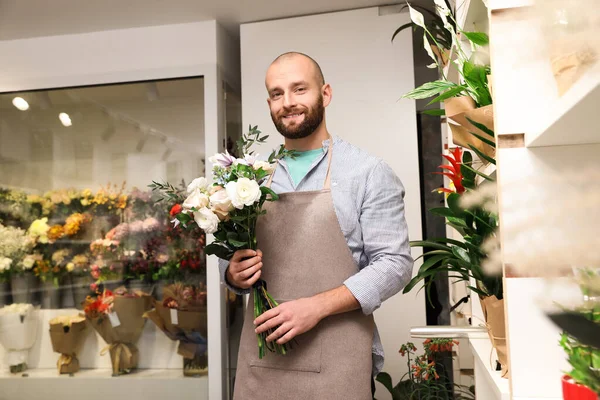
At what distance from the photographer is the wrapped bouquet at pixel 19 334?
3492mm

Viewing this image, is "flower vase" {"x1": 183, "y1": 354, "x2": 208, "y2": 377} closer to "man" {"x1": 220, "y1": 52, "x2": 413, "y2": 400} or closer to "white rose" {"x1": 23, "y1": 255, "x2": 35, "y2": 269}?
"white rose" {"x1": 23, "y1": 255, "x2": 35, "y2": 269}

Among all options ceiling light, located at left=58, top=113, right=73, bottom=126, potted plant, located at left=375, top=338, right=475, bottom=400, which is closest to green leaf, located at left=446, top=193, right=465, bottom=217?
potted plant, located at left=375, top=338, right=475, bottom=400

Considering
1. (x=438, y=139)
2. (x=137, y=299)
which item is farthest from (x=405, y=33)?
(x=137, y=299)

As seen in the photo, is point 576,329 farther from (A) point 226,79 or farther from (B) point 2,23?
(B) point 2,23

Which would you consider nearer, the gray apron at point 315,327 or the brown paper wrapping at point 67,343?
the gray apron at point 315,327

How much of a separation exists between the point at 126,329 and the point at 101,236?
0.62 m

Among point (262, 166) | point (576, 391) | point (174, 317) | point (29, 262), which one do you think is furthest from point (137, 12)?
point (576, 391)

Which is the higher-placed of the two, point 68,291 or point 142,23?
point 142,23

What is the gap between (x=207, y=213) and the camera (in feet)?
4.86

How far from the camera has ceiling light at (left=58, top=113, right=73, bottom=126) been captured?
3.57m

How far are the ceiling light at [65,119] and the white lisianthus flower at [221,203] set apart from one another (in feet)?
8.15

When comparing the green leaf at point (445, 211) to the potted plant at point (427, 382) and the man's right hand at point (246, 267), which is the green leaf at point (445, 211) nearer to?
the man's right hand at point (246, 267)

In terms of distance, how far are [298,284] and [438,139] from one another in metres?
2.62

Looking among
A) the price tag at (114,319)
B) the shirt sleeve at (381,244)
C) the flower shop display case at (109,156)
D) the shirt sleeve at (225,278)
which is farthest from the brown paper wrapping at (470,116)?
the price tag at (114,319)
